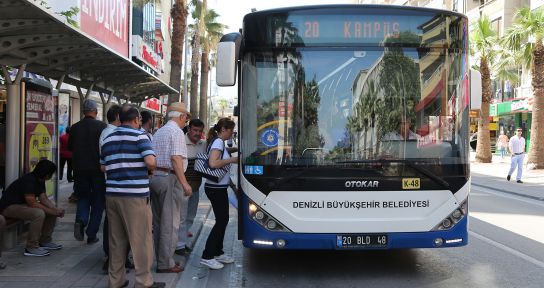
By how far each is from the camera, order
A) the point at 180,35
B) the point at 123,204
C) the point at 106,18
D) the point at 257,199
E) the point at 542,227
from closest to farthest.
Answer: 1. the point at 123,204
2. the point at 257,199
3. the point at 542,227
4. the point at 180,35
5. the point at 106,18

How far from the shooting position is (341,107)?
236 inches

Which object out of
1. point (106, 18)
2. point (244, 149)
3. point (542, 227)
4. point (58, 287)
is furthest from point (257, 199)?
point (106, 18)

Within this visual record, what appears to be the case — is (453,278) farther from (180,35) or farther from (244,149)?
(180,35)

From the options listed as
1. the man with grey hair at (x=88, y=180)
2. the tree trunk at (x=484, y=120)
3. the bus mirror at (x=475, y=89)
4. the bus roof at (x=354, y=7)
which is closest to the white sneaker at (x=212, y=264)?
the man with grey hair at (x=88, y=180)

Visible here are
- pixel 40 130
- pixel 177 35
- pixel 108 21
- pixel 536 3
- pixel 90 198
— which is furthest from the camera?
pixel 536 3

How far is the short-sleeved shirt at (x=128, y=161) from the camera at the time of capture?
5.12 meters

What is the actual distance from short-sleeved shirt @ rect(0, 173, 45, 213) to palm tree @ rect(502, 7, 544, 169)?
21.4 meters

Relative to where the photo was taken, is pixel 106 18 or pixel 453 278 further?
pixel 106 18

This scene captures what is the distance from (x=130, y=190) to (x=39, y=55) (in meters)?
3.07

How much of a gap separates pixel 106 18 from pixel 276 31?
17010 mm

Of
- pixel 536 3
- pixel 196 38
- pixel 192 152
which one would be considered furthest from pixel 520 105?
pixel 192 152

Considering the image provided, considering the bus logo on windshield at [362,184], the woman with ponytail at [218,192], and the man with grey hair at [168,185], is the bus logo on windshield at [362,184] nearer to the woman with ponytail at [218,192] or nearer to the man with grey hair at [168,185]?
the woman with ponytail at [218,192]

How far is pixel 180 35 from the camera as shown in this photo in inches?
783

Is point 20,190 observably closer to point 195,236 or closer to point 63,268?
point 63,268
